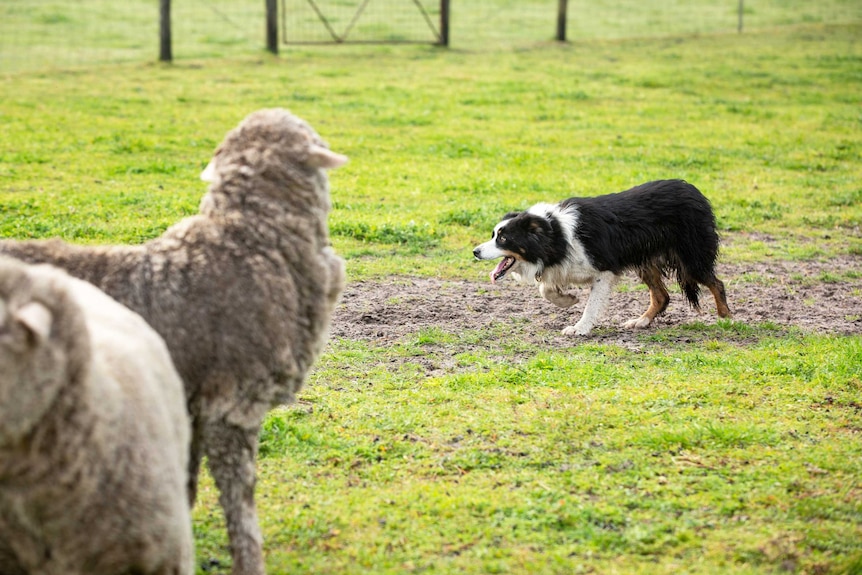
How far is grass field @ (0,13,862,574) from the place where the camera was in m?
4.56

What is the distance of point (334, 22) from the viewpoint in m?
→ 24.1

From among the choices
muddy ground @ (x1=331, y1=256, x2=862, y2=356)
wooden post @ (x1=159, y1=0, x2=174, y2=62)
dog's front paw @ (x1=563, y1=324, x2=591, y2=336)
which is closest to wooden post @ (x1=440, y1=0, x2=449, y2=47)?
wooden post @ (x1=159, y1=0, x2=174, y2=62)

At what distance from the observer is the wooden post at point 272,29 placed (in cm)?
2014

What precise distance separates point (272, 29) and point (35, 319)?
18601 mm

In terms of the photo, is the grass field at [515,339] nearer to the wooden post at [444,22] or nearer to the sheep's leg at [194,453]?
the sheep's leg at [194,453]

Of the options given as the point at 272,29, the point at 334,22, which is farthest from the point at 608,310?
the point at 334,22

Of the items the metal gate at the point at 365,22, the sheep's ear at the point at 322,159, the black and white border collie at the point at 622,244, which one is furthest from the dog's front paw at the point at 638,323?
the metal gate at the point at 365,22

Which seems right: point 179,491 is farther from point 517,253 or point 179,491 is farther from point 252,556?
point 517,253

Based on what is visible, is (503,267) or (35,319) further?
(503,267)

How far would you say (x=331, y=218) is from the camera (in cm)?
1005

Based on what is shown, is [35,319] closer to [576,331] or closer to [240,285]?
[240,285]

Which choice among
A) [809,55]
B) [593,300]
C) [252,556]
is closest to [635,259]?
[593,300]

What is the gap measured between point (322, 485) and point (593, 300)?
352cm

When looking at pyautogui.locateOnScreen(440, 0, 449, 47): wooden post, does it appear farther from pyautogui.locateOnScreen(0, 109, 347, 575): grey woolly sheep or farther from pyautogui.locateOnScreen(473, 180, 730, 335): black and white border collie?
pyautogui.locateOnScreen(0, 109, 347, 575): grey woolly sheep
